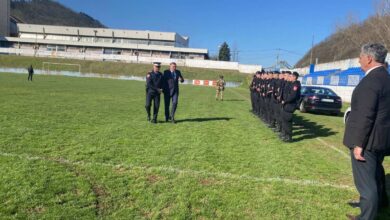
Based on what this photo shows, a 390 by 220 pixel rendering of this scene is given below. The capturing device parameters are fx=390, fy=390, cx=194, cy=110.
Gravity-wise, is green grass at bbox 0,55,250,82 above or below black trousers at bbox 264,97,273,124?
above

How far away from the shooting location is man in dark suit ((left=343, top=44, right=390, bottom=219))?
4.04m

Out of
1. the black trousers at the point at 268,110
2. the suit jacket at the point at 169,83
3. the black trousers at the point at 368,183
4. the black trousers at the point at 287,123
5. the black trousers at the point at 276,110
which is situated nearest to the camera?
the black trousers at the point at 368,183

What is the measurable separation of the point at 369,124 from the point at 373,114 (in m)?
0.11

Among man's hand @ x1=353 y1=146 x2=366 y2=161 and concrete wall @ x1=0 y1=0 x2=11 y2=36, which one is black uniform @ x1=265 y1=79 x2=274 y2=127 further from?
concrete wall @ x1=0 y1=0 x2=11 y2=36

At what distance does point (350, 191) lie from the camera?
19.8ft

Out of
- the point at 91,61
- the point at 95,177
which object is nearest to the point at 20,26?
the point at 91,61

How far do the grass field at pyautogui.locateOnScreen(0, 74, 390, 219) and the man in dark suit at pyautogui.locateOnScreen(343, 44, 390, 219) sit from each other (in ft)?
2.89

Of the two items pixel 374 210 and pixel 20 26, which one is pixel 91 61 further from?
pixel 374 210

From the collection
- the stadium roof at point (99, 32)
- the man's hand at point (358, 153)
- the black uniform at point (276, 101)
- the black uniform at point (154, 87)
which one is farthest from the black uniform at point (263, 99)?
the stadium roof at point (99, 32)

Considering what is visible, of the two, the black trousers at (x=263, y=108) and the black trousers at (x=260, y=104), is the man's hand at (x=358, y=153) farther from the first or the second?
the black trousers at (x=260, y=104)

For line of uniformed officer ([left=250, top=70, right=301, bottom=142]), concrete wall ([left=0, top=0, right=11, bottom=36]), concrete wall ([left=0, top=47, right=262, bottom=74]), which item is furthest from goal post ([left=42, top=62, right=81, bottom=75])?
line of uniformed officer ([left=250, top=70, right=301, bottom=142])

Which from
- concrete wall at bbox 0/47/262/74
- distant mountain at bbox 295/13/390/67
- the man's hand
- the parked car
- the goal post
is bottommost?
the parked car

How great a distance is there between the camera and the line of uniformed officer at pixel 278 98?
33.7ft

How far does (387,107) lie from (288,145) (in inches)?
228
